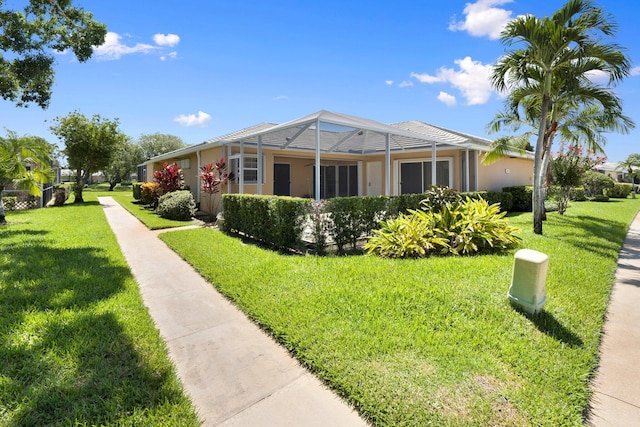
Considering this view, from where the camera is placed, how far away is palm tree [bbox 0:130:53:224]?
11.1 metres

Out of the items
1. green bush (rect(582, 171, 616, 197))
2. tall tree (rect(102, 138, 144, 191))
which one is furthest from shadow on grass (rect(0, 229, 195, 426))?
tall tree (rect(102, 138, 144, 191))

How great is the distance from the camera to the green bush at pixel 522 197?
51.8 ft

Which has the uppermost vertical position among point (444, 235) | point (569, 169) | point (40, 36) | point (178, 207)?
point (40, 36)

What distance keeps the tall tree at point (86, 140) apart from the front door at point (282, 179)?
12579 millimetres

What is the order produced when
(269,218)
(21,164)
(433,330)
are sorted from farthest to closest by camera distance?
1. (21,164)
2. (269,218)
3. (433,330)

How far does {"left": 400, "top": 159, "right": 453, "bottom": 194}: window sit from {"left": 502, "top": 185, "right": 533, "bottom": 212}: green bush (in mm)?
2970

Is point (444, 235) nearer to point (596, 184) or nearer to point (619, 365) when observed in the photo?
point (619, 365)

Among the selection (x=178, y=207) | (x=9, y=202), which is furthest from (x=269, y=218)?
(x=9, y=202)

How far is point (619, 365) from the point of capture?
3.28 meters

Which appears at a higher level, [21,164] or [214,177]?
[21,164]

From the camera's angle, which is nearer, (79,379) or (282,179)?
(79,379)

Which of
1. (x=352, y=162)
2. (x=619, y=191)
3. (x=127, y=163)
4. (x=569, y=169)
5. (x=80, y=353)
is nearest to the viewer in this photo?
(x=80, y=353)

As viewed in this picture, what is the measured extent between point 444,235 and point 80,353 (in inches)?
257

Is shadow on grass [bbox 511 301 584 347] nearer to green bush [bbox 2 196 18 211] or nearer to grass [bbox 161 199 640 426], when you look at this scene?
grass [bbox 161 199 640 426]
